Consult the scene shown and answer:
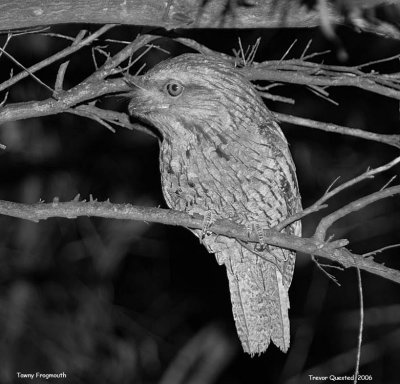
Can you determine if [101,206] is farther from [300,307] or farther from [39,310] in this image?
[300,307]

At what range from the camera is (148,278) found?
28.4ft

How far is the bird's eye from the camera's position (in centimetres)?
330

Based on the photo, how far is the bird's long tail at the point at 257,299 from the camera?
403 centimetres

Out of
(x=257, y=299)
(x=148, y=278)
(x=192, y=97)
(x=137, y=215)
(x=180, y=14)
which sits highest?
(x=180, y=14)

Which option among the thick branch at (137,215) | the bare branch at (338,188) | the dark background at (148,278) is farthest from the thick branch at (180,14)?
the dark background at (148,278)

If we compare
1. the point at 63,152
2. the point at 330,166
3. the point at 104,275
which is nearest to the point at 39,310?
the point at 104,275

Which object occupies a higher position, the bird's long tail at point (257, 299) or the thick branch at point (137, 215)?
the thick branch at point (137, 215)

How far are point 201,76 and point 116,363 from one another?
17.5 feet

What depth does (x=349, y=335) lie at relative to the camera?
28.3 ft

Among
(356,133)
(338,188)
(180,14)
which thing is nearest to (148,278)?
(356,133)

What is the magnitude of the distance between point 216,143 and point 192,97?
243mm

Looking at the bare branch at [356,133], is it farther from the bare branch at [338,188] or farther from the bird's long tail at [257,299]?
the bird's long tail at [257,299]

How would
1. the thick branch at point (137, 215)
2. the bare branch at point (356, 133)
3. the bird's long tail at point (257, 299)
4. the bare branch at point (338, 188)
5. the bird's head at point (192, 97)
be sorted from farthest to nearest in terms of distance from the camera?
the bird's long tail at point (257, 299) < the bird's head at point (192, 97) < the bare branch at point (356, 133) < the thick branch at point (137, 215) < the bare branch at point (338, 188)

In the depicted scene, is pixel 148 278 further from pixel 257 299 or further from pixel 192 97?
pixel 192 97
